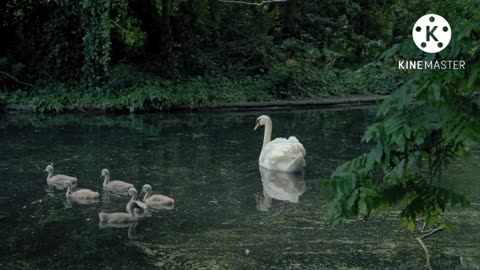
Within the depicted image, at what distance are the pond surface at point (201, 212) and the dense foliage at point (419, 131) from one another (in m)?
2.44

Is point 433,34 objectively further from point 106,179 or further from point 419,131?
point 106,179

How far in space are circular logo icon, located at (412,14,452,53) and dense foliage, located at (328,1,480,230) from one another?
0.06 m

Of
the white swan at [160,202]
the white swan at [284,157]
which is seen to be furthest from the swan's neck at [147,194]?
the white swan at [284,157]

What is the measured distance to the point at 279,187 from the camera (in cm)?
981

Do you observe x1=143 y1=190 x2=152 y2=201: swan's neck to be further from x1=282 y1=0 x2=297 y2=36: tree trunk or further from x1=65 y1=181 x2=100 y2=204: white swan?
x1=282 y1=0 x2=297 y2=36: tree trunk

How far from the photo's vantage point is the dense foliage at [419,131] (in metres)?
3.47

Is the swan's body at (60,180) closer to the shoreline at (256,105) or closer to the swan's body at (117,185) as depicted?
the swan's body at (117,185)

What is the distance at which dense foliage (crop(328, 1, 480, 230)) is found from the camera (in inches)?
136

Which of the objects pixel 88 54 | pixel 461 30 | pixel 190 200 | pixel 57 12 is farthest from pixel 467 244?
pixel 57 12

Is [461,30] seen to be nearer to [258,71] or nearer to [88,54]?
[88,54]

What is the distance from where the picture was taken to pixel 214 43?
2112cm

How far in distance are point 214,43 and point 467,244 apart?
1474 centimetres

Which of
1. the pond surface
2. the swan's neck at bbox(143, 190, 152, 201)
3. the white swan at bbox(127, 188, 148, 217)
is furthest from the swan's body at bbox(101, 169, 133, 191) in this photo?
the white swan at bbox(127, 188, 148, 217)

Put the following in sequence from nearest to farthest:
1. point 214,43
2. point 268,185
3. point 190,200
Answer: point 190,200 < point 268,185 < point 214,43
